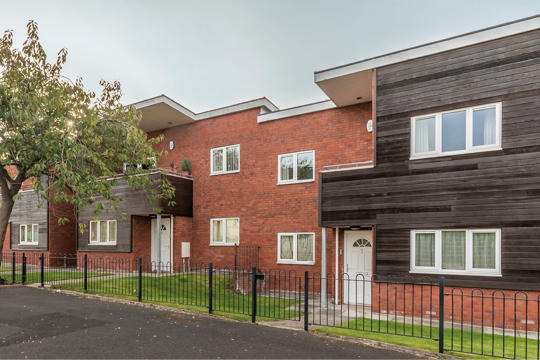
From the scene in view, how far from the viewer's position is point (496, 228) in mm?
9000

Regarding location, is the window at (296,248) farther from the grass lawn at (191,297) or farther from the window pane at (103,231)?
the window pane at (103,231)

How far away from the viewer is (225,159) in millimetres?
16641

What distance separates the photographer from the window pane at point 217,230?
16484mm

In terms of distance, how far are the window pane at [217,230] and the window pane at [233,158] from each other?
242 cm

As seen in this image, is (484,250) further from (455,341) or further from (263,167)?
(263,167)

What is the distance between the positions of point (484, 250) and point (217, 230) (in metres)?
10.6

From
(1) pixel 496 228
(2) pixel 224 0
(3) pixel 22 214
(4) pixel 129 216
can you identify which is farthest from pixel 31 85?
(1) pixel 496 228

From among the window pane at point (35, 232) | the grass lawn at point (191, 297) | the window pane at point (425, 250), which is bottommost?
the grass lawn at point (191, 297)

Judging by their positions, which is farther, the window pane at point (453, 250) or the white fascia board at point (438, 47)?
the window pane at point (453, 250)

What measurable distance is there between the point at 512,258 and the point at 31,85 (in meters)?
14.5

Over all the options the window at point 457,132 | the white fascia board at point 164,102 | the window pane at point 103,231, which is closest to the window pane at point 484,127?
the window at point 457,132

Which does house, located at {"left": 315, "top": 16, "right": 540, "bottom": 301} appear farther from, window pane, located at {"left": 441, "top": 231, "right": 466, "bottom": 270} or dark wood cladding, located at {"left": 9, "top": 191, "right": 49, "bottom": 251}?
dark wood cladding, located at {"left": 9, "top": 191, "right": 49, "bottom": 251}

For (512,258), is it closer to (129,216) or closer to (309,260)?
(309,260)

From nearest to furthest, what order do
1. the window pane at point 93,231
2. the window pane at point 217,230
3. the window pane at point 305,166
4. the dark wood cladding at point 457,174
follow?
1. the dark wood cladding at point 457,174
2. the window pane at point 305,166
3. the window pane at point 217,230
4. the window pane at point 93,231
